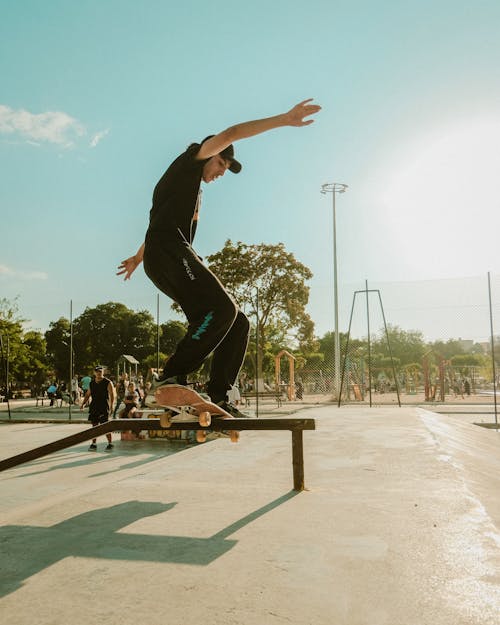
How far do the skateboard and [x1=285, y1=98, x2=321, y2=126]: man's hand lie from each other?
1722 mm


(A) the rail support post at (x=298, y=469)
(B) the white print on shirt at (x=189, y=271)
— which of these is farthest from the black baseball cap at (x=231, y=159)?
(A) the rail support post at (x=298, y=469)

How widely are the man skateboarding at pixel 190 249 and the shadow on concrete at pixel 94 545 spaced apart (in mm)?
829

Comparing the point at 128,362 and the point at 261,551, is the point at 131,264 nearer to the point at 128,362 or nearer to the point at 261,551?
the point at 261,551

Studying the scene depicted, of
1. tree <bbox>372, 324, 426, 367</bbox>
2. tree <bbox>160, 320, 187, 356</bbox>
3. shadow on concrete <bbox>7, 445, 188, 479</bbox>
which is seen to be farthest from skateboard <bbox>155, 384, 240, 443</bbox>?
tree <bbox>372, 324, 426, 367</bbox>

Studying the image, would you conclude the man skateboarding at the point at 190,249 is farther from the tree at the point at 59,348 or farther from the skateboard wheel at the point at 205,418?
the tree at the point at 59,348

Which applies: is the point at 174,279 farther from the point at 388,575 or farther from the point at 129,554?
the point at 388,575

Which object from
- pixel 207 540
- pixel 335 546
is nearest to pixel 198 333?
pixel 207 540

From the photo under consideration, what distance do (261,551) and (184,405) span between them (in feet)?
3.56

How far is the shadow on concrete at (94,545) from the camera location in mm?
2045

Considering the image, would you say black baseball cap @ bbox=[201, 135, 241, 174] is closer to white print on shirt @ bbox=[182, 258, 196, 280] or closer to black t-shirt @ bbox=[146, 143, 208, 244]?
black t-shirt @ bbox=[146, 143, 208, 244]

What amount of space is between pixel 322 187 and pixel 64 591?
31.2 m

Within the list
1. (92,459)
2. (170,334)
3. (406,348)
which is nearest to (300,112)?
A: (92,459)

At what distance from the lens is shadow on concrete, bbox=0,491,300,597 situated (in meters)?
2.04

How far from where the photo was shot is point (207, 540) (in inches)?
89.4
